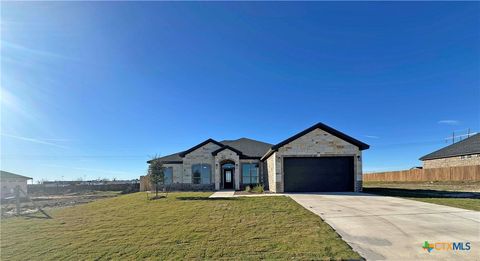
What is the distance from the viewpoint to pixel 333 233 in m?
7.02

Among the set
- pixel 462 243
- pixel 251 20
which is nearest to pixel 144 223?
pixel 462 243

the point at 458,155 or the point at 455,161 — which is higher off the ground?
the point at 458,155

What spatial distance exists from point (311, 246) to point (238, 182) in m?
18.9

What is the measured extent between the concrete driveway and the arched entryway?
15897mm

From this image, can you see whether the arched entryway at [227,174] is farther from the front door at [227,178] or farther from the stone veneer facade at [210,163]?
the stone veneer facade at [210,163]

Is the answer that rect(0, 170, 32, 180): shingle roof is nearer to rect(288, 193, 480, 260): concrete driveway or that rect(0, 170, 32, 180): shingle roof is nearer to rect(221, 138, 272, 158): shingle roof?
rect(221, 138, 272, 158): shingle roof

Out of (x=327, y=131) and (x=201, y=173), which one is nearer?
(x=327, y=131)

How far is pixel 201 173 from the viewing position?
25703 mm

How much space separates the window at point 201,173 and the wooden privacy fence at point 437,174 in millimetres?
25227

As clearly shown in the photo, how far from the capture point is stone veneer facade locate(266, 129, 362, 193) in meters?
19.2

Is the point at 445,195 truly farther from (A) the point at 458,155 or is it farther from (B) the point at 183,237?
(A) the point at 458,155

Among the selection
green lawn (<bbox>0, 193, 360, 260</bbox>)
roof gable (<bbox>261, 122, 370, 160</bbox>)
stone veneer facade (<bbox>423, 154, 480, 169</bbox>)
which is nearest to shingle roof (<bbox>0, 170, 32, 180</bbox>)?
green lawn (<bbox>0, 193, 360, 260</bbox>)

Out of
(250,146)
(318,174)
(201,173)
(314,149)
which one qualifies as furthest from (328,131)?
(201,173)

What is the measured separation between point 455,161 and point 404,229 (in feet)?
107
